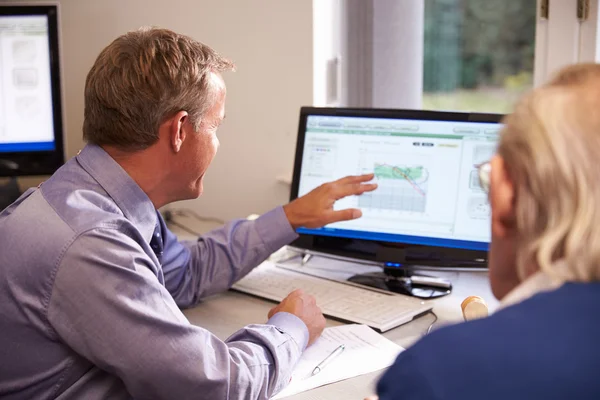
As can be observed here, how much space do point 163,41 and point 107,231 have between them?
37 cm

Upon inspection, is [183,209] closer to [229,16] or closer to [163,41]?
[229,16]

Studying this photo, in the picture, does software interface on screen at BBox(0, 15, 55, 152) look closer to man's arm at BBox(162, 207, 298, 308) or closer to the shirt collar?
man's arm at BBox(162, 207, 298, 308)

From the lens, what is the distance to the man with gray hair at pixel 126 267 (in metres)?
1.10

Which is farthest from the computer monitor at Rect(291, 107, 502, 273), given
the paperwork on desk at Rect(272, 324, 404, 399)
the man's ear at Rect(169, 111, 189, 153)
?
the man's ear at Rect(169, 111, 189, 153)

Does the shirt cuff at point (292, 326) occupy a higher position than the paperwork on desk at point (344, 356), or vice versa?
the shirt cuff at point (292, 326)

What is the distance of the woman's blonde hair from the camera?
26.4 inches

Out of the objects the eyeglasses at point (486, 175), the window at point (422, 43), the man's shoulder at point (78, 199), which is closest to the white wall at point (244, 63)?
the window at point (422, 43)

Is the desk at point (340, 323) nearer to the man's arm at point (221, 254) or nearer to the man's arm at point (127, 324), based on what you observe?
the man's arm at point (221, 254)

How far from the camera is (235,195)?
91.5 inches

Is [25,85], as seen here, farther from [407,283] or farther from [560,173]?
[560,173]

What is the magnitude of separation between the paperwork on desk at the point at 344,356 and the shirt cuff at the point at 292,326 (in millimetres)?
36

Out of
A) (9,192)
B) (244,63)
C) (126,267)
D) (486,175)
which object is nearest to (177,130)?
(126,267)

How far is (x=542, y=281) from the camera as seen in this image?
0.72 meters

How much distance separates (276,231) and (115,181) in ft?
1.69
